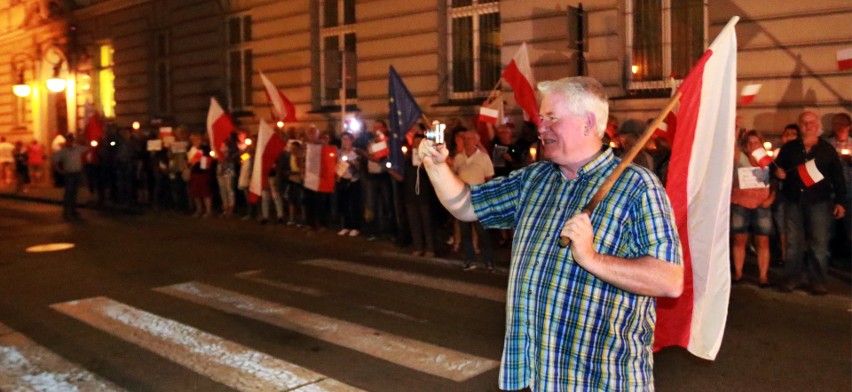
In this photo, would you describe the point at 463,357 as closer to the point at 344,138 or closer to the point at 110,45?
the point at 344,138

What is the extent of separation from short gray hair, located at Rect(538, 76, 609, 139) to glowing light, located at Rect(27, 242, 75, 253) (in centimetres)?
1175

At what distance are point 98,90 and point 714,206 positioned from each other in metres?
28.3

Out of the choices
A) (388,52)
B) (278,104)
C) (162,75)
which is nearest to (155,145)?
(278,104)

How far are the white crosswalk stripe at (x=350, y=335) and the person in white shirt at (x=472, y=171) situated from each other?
3.09 meters

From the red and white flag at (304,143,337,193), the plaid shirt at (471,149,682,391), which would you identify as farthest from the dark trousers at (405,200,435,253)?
the plaid shirt at (471,149,682,391)

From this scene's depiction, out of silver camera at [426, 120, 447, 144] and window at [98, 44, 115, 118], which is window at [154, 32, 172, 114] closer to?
window at [98, 44, 115, 118]

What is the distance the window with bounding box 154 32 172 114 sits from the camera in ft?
84.4

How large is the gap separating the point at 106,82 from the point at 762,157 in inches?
988

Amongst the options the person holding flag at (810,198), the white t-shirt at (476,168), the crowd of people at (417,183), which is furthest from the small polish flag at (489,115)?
the person holding flag at (810,198)

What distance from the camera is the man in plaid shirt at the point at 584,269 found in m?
2.59

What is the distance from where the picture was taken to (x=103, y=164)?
2095 centimetres

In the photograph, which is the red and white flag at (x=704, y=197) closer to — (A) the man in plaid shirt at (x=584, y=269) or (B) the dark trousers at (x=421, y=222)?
(A) the man in plaid shirt at (x=584, y=269)

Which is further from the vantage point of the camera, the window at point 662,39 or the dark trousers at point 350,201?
the dark trousers at point 350,201

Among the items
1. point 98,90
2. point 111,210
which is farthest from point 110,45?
point 111,210
